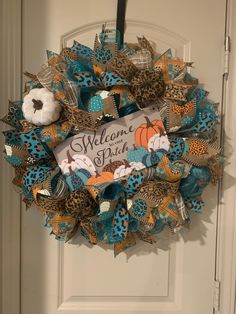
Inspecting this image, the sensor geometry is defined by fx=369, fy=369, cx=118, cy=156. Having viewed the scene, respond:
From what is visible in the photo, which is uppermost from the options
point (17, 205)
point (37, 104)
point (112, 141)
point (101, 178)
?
point (37, 104)

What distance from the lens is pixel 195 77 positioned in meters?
1.17

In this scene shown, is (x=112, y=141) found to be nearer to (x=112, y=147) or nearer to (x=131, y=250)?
(x=112, y=147)

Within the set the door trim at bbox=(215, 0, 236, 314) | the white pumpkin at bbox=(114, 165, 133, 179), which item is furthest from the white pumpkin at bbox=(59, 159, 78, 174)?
the door trim at bbox=(215, 0, 236, 314)

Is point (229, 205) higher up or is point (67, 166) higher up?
point (67, 166)

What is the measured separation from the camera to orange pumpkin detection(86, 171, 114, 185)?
3.56 feet

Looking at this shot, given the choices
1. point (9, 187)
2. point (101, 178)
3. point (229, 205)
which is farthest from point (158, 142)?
point (9, 187)

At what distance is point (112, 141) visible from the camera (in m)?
1.10

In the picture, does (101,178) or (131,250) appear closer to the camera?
(101,178)

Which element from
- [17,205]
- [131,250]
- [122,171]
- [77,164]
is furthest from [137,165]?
[17,205]

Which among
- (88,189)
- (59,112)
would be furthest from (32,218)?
(59,112)

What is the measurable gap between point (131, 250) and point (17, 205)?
1.30ft

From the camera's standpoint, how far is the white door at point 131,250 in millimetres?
1147

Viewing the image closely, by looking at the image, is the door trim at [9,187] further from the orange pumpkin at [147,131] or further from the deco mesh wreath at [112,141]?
the orange pumpkin at [147,131]

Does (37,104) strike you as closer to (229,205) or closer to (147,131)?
(147,131)
